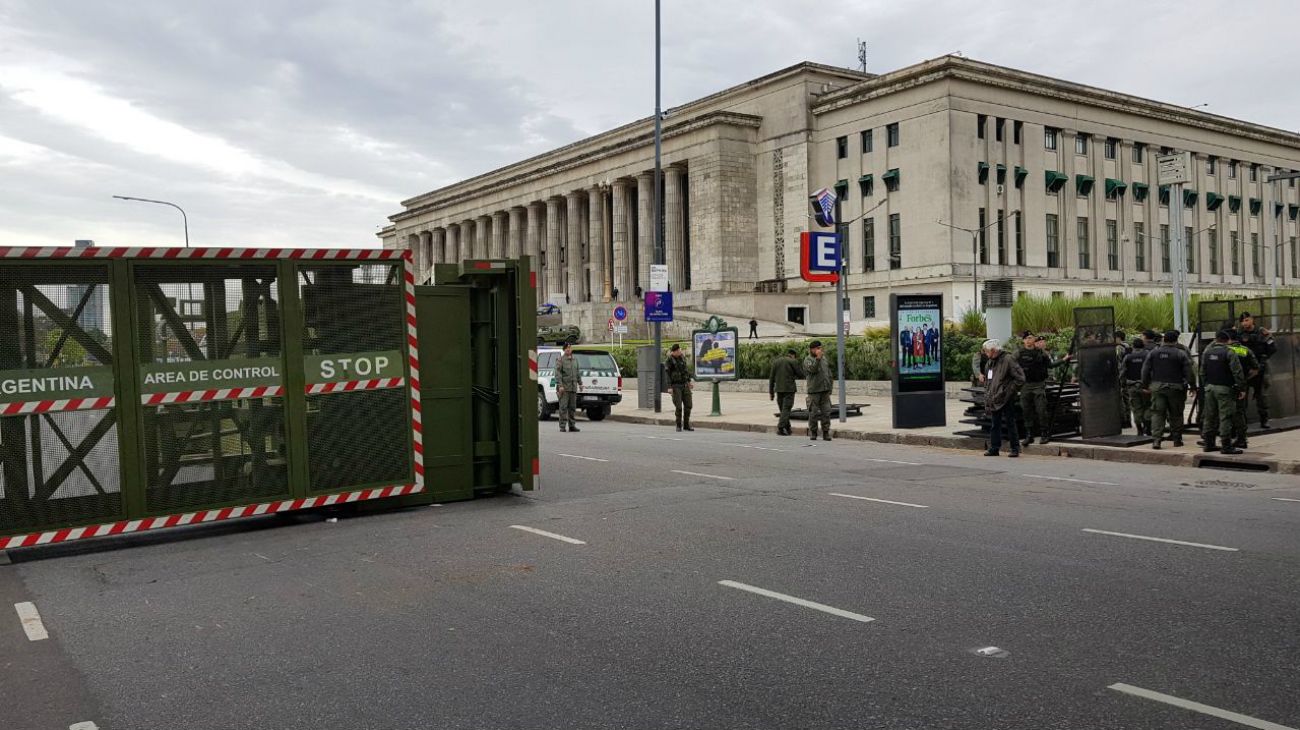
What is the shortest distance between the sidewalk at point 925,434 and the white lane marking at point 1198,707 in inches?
425

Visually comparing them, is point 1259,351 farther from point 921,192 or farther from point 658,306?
point 921,192

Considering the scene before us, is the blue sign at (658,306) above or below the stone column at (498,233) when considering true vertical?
below

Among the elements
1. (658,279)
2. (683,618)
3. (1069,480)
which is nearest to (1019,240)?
(658,279)

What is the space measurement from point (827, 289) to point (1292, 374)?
179ft

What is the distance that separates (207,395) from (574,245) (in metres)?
83.1

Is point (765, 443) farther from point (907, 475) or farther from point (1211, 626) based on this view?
point (1211, 626)

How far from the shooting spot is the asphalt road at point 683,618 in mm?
4949

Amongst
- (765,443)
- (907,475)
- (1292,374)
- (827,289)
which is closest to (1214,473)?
(907,475)

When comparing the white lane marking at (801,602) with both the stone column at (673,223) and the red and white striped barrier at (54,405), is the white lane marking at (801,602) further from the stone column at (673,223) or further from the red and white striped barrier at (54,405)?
the stone column at (673,223)

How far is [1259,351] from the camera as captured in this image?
1739 centimetres

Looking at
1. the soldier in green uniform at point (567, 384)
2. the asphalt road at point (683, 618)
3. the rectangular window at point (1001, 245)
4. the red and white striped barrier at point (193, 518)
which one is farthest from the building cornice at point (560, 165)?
the red and white striped barrier at point (193, 518)

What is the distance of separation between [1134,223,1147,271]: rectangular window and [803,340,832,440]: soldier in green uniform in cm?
6301

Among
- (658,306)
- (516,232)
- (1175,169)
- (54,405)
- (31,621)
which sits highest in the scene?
(516,232)

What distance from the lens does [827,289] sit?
240ft
